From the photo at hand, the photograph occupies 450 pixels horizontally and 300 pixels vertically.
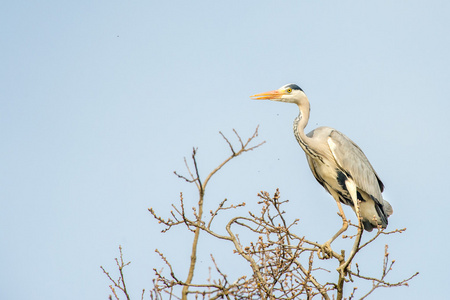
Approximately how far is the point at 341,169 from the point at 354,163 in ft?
0.56

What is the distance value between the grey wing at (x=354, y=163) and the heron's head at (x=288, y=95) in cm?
54

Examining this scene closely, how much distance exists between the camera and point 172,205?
3805 millimetres

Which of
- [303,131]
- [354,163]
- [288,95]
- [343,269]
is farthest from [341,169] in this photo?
[343,269]

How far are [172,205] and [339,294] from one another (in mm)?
1633

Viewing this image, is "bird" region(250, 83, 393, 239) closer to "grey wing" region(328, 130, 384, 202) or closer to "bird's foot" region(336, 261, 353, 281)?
"grey wing" region(328, 130, 384, 202)

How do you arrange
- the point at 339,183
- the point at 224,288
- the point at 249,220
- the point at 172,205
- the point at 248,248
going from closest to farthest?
1. the point at 224,288
2. the point at 172,205
3. the point at 248,248
4. the point at 249,220
5. the point at 339,183

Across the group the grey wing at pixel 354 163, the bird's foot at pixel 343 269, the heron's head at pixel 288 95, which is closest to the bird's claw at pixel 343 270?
the bird's foot at pixel 343 269

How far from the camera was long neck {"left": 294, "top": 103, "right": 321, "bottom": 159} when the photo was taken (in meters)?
6.87

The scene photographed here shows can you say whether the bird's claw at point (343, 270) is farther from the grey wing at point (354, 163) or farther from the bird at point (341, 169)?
the grey wing at point (354, 163)

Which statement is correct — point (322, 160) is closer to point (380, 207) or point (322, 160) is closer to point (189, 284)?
point (380, 207)

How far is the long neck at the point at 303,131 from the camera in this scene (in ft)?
22.5

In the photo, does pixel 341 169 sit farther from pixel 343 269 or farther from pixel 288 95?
pixel 343 269

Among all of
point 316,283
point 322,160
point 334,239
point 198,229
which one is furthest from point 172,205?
point 322,160

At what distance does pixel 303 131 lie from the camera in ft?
23.1
